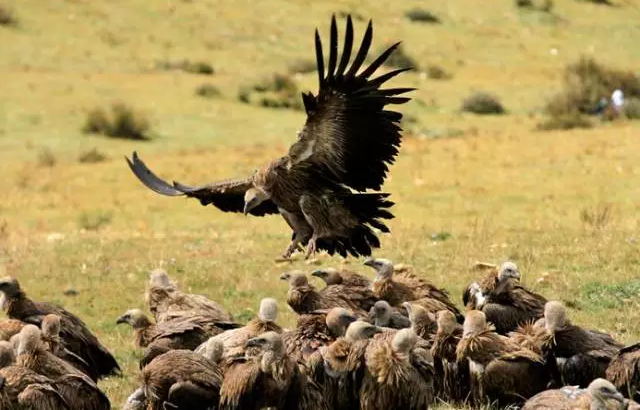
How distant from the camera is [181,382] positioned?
8867 mm

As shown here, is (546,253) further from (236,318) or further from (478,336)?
(478,336)

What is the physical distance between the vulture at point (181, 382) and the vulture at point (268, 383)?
202mm

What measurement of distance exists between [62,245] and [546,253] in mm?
6956

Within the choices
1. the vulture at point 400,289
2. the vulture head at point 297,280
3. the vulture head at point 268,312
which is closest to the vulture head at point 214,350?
the vulture head at point 268,312

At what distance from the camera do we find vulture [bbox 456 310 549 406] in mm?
9430

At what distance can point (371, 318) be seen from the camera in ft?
35.3

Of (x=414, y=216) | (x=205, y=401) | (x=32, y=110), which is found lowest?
(x=32, y=110)

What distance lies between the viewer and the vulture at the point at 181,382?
891 cm

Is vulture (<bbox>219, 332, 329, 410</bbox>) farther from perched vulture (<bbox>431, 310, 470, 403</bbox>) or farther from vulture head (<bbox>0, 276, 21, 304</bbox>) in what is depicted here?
vulture head (<bbox>0, 276, 21, 304</bbox>)

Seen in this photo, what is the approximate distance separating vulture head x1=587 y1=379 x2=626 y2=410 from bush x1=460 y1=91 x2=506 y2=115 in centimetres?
3206

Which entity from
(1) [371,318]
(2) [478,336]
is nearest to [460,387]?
(2) [478,336]

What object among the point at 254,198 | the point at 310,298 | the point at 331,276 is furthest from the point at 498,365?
the point at 331,276

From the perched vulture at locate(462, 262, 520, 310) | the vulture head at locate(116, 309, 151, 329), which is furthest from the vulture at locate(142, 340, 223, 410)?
the perched vulture at locate(462, 262, 520, 310)

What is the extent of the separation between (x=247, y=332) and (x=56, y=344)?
172cm
